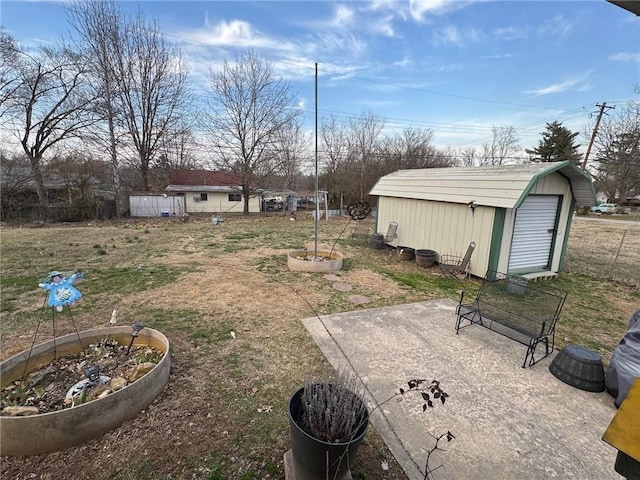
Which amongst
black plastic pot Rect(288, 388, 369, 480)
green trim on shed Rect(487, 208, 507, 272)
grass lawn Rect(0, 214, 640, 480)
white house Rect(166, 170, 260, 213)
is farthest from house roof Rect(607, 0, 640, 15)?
white house Rect(166, 170, 260, 213)

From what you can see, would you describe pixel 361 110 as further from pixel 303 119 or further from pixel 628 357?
pixel 628 357

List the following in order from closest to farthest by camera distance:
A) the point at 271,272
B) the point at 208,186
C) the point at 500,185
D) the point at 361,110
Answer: the point at 500,185 → the point at 271,272 → the point at 361,110 → the point at 208,186

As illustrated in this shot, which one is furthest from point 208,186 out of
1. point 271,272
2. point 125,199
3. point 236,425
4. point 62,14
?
point 236,425

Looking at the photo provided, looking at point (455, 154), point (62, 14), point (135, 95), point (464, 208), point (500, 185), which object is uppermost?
point (62, 14)

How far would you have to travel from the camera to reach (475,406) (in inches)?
97.1

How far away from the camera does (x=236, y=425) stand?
221 centimetres

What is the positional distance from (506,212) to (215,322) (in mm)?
5477

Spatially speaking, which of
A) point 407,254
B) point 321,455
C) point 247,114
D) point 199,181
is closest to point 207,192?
point 199,181

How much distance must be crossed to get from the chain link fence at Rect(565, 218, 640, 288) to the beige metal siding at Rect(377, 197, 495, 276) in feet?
7.22

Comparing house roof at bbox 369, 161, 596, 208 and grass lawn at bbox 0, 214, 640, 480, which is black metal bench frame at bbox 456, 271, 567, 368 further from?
house roof at bbox 369, 161, 596, 208

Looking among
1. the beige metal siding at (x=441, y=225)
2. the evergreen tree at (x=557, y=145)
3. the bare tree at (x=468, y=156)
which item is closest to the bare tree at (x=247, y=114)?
the beige metal siding at (x=441, y=225)

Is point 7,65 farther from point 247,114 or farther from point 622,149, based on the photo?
point 622,149

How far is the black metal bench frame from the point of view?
313 centimetres

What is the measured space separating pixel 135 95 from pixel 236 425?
834 inches
